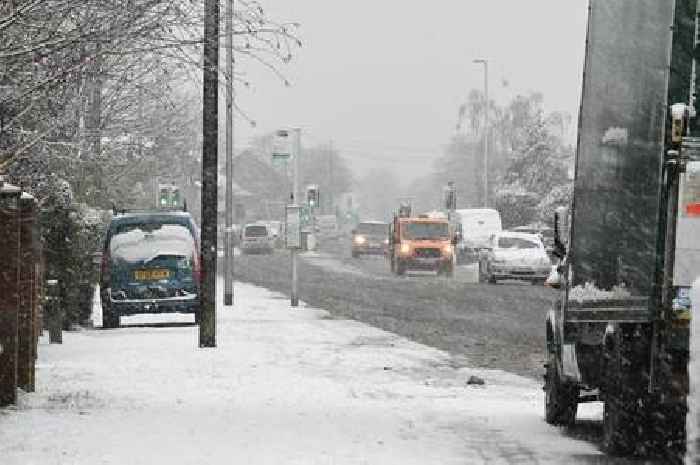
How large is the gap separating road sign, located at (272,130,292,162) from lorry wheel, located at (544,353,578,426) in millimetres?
25282

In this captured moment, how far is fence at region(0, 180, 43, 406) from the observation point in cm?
1236

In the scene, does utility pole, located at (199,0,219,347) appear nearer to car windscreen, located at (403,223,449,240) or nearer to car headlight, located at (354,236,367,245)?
car windscreen, located at (403,223,449,240)

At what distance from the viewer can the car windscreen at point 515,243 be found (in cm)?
4828

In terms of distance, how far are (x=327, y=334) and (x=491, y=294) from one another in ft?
59.6

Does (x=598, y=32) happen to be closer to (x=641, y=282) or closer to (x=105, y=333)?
(x=641, y=282)

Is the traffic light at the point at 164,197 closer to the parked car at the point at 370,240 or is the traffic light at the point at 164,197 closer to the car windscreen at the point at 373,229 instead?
the parked car at the point at 370,240

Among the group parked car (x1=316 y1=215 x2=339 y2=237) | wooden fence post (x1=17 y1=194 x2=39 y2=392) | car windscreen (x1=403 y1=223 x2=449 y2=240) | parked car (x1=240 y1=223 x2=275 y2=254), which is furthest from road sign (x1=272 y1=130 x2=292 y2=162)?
parked car (x1=316 y1=215 x2=339 y2=237)

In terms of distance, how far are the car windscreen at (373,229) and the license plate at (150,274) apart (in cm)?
5409

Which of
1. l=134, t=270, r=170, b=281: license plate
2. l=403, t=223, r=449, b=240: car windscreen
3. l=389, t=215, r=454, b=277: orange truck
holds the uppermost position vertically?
l=134, t=270, r=170, b=281: license plate

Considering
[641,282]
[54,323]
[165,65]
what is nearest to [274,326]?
[54,323]

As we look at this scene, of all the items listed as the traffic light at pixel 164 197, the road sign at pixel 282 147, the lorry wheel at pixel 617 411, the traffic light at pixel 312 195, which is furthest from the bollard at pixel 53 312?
the traffic light at pixel 164 197

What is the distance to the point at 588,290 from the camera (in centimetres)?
1043

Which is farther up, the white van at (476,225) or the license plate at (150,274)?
the license plate at (150,274)

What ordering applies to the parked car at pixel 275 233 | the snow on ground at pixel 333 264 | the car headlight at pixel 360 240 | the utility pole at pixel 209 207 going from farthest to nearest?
the parked car at pixel 275 233, the car headlight at pixel 360 240, the snow on ground at pixel 333 264, the utility pole at pixel 209 207
